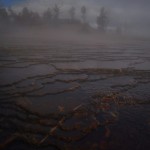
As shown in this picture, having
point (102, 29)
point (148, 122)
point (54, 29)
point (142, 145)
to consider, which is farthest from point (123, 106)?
point (102, 29)

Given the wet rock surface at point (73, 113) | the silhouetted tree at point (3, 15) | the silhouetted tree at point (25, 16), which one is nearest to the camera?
the wet rock surface at point (73, 113)

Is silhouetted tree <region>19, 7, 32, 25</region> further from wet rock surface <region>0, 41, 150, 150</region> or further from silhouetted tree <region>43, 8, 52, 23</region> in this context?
wet rock surface <region>0, 41, 150, 150</region>

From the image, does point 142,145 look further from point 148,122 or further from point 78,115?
point 78,115

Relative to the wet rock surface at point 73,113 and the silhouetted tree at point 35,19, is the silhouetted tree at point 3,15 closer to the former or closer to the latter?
the silhouetted tree at point 35,19

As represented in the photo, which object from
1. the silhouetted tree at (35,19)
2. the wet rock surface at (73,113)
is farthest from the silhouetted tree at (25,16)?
the wet rock surface at (73,113)

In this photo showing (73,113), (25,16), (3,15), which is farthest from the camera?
(25,16)

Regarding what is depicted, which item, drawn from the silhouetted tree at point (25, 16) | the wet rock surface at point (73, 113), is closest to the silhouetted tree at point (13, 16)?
the silhouetted tree at point (25, 16)

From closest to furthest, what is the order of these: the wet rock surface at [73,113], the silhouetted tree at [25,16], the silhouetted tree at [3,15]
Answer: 1. the wet rock surface at [73,113]
2. the silhouetted tree at [3,15]
3. the silhouetted tree at [25,16]

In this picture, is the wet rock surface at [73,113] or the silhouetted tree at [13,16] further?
the silhouetted tree at [13,16]

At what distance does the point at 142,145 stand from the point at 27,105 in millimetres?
2390

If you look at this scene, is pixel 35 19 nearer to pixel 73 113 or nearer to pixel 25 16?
pixel 25 16

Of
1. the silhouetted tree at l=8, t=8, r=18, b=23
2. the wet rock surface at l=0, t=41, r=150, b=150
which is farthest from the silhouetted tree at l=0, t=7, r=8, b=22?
the wet rock surface at l=0, t=41, r=150, b=150

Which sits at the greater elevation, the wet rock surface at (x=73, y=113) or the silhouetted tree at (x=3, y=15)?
the silhouetted tree at (x=3, y=15)

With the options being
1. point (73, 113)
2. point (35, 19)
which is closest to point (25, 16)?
point (35, 19)
